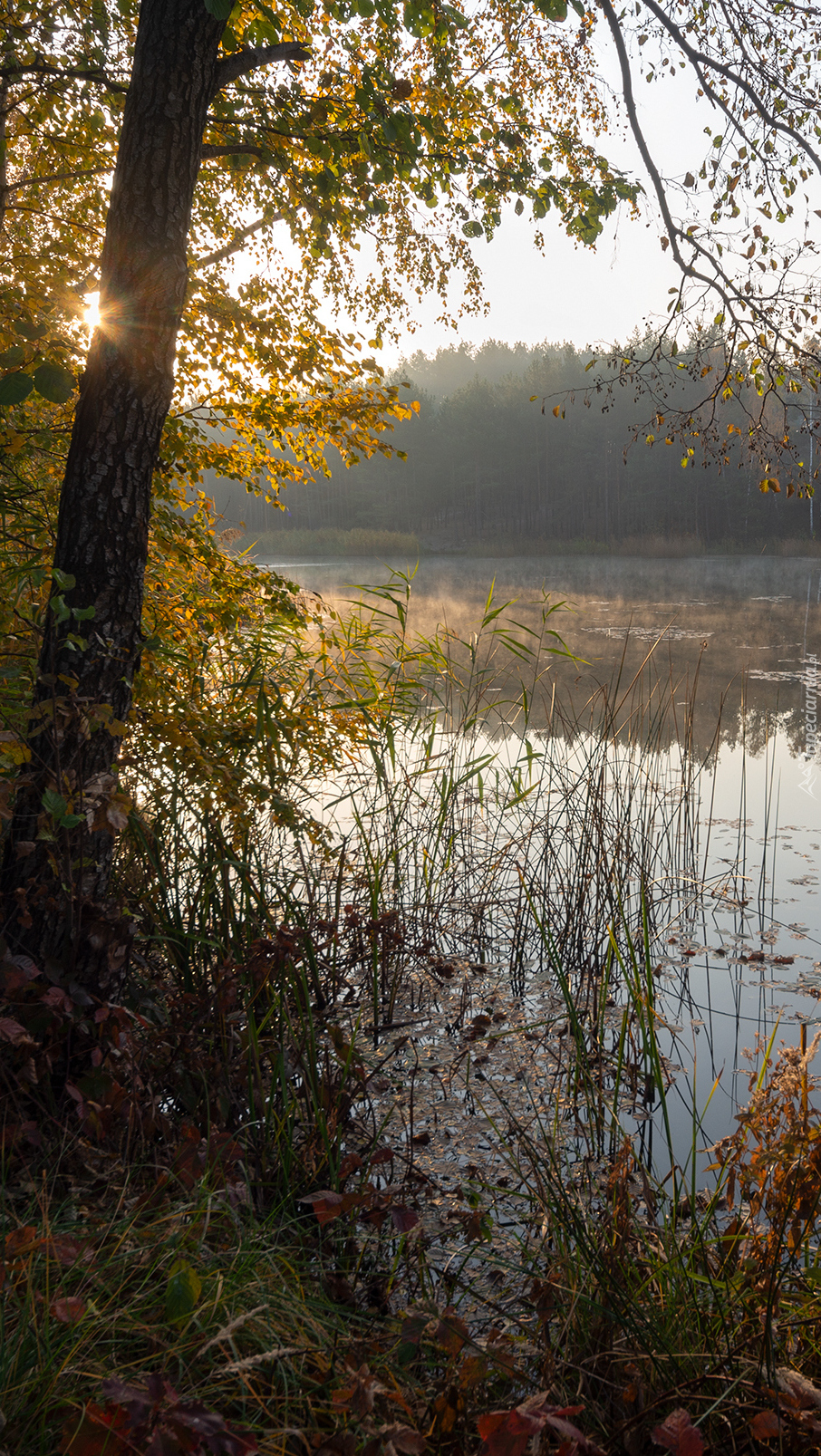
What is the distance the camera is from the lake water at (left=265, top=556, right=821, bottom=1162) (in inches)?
127

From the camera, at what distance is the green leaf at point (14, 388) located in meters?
1.73

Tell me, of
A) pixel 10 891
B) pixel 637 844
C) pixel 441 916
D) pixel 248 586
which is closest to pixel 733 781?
pixel 637 844

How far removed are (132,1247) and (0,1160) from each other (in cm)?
42

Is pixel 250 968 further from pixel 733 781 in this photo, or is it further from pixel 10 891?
pixel 733 781

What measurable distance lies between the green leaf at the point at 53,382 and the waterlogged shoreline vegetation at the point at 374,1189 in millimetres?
1162

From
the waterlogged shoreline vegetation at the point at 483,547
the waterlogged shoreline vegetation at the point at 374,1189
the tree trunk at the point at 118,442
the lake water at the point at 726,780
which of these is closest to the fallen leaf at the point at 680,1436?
the waterlogged shoreline vegetation at the point at 374,1189

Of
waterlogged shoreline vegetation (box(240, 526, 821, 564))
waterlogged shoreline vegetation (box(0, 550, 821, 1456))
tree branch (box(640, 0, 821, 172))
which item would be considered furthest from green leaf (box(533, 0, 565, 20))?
waterlogged shoreline vegetation (box(240, 526, 821, 564))

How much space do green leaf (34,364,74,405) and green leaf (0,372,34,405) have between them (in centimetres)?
2

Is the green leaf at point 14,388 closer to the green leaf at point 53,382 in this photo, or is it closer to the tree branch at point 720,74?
the green leaf at point 53,382

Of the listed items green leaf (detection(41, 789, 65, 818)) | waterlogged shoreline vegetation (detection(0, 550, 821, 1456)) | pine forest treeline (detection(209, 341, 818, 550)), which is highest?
pine forest treeline (detection(209, 341, 818, 550))

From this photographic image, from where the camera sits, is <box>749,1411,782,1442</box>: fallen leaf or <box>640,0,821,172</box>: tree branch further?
<box>640,0,821,172</box>: tree branch

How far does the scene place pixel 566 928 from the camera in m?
3.56

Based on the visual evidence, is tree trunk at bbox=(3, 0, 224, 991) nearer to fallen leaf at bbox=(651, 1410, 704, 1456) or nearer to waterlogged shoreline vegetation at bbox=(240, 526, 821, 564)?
fallen leaf at bbox=(651, 1410, 704, 1456)

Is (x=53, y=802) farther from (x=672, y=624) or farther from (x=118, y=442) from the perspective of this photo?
(x=672, y=624)
